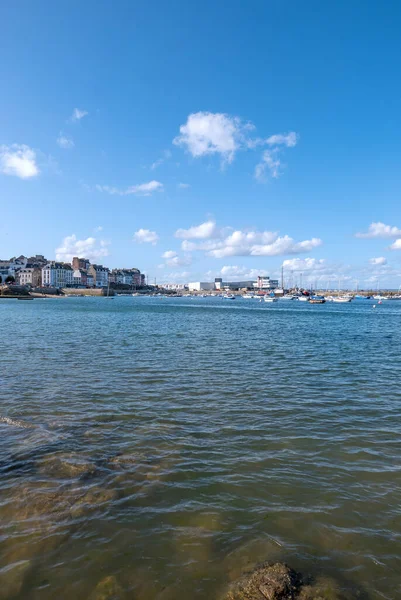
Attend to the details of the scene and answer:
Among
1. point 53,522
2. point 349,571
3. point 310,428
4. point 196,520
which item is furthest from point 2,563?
point 310,428

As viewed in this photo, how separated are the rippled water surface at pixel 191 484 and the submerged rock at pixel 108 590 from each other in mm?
21

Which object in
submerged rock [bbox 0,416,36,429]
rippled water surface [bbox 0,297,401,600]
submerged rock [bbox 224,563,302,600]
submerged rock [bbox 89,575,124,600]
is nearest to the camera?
submerged rock [bbox 224,563,302,600]

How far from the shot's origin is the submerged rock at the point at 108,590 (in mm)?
5215

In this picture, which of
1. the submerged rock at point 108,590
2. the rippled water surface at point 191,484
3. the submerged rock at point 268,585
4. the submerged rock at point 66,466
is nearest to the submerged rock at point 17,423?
the rippled water surface at point 191,484

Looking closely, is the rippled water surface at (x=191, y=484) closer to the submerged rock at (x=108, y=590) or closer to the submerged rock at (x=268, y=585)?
the submerged rock at (x=108, y=590)

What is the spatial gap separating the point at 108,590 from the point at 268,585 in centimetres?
230

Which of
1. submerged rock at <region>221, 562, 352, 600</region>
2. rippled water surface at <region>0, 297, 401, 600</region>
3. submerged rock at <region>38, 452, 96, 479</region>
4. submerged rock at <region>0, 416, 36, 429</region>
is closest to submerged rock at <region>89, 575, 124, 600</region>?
rippled water surface at <region>0, 297, 401, 600</region>

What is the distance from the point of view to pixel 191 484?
8.35 m

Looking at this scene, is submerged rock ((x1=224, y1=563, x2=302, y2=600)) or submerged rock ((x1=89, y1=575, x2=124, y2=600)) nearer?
submerged rock ((x1=224, y1=563, x2=302, y2=600))

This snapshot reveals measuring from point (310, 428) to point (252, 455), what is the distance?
2995mm

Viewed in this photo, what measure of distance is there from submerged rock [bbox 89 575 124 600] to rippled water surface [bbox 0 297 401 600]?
0.8 inches

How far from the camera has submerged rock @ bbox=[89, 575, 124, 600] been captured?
5.21 m

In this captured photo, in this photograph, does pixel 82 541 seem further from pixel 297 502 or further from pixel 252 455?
pixel 252 455

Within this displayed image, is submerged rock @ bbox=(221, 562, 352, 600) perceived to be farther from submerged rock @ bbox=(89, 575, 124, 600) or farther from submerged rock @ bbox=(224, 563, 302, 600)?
submerged rock @ bbox=(89, 575, 124, 600)
